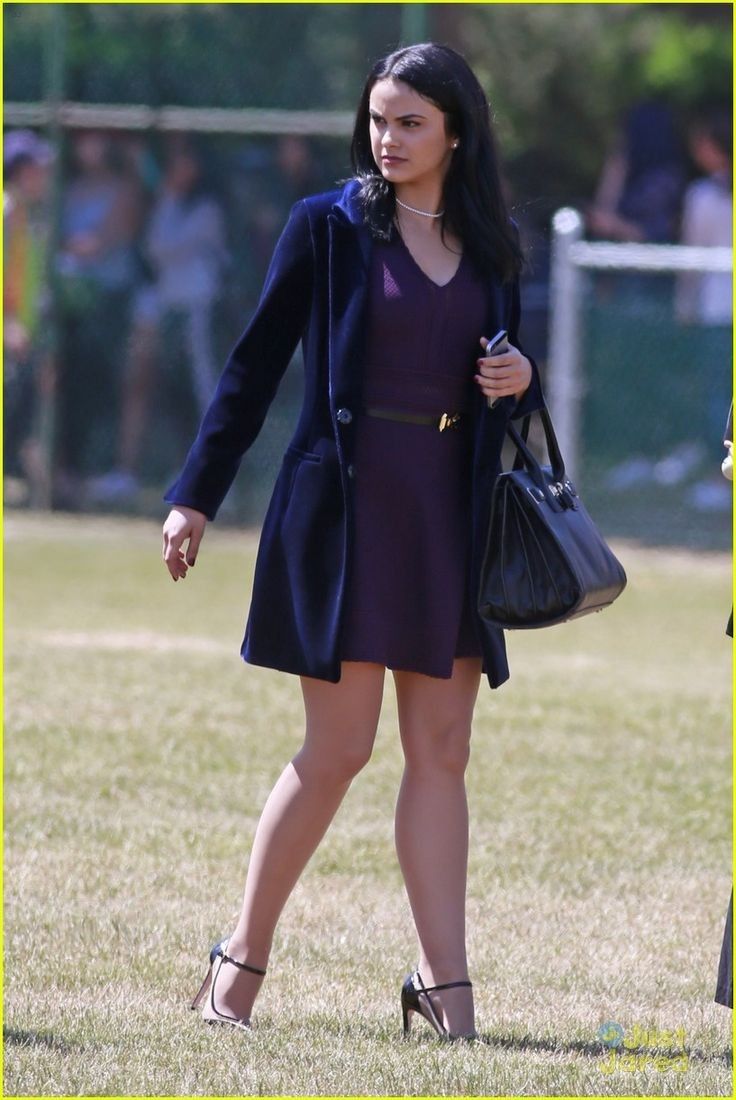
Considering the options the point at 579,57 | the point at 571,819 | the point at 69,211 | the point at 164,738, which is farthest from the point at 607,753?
the point at 579,57

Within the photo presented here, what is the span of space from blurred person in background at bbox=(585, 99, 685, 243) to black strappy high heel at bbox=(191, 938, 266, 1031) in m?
11.1

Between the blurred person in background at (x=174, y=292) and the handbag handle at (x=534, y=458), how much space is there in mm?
8527

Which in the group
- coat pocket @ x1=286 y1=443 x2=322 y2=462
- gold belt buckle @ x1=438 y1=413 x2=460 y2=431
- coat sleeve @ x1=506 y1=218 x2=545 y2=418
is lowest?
coat pocket @ x1=286 y1=443 x2=322 y2=462

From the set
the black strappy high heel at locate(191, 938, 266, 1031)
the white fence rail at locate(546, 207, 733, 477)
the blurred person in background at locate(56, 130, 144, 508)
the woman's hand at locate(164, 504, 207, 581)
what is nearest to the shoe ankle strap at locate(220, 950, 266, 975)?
the black strappy high heel at locate(191, 938, 266, 1031)

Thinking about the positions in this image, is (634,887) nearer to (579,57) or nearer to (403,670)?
(403,670)

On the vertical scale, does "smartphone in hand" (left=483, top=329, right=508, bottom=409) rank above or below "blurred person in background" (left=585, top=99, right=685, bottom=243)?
below

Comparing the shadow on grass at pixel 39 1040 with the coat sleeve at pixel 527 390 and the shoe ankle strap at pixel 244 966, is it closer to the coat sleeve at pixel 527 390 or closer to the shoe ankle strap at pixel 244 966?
the shoe ankle strap at pixel 244 966

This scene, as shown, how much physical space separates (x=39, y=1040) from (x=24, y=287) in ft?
30.2

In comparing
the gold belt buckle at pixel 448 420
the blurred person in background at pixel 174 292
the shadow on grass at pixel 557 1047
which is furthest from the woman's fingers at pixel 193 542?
the blurred person in background at pixel 174 292

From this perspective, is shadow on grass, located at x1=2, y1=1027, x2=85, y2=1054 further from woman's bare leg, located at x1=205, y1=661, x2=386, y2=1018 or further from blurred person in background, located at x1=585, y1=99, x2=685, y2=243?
blurred person in background, located at x1=585, y1=99, x2=685, y2=243

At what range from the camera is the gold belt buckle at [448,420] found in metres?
3.71

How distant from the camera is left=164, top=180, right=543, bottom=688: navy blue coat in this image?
3.64 m

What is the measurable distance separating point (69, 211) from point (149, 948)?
8.98 metres

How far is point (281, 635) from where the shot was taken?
3701mm
